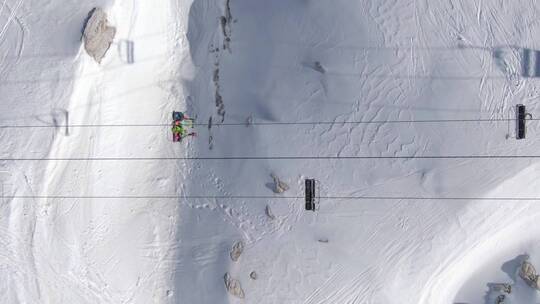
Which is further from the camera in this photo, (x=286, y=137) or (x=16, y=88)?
(x=286, y=137)

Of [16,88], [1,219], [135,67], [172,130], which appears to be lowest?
[1,219]

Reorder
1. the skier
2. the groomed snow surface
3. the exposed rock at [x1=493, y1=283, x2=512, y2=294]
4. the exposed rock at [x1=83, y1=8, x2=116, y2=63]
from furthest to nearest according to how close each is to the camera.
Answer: the skier < the exposed rock at [x1=493, y1=283, x2=512, y2=294] < the groomed snow surface < the exposed rock at [x1=83, y1=8, x2=116, y2=63]

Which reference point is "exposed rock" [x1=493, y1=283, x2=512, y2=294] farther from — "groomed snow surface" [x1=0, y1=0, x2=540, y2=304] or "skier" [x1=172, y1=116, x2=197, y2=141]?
"skier" [x1=172, y1=116, x2=197, y2=141]

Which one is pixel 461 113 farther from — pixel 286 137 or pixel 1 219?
pixel 1 219

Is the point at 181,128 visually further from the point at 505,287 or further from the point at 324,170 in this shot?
the point at 505,287

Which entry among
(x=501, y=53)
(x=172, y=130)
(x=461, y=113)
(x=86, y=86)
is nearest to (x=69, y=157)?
(x=86, y=86)

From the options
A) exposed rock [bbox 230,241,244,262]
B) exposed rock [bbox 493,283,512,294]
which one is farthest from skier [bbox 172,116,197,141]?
exposed rock [bbox 493,283,512,294]

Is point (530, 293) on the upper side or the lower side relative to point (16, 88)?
lower
